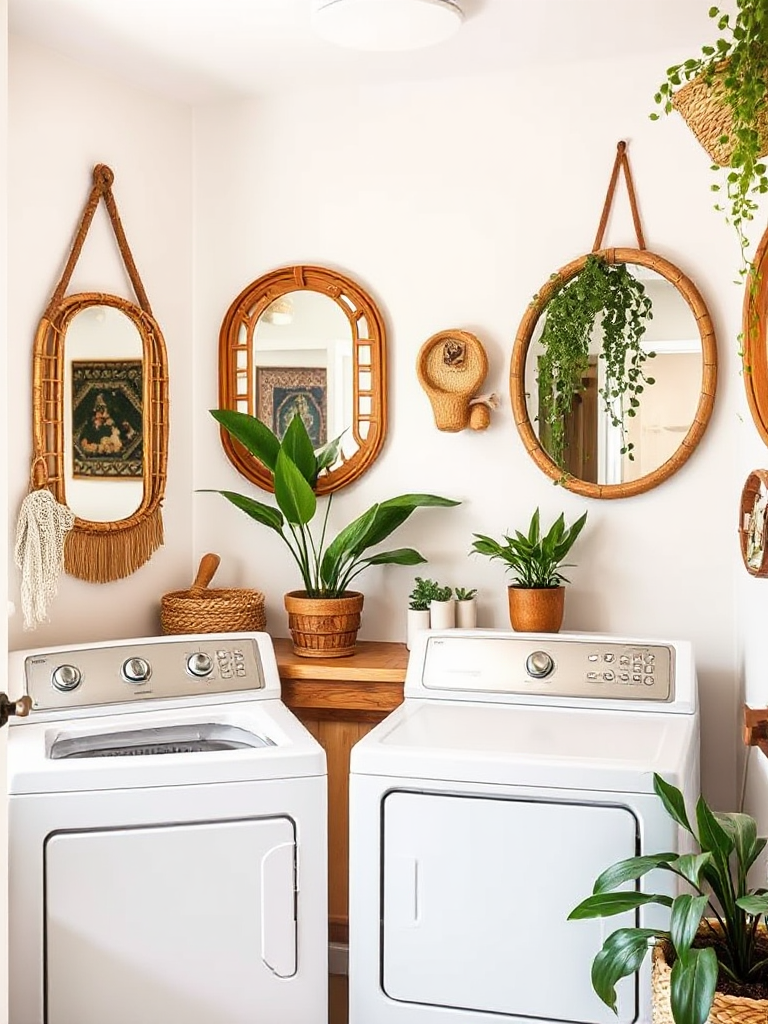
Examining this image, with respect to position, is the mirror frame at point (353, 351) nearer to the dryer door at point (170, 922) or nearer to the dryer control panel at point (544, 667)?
the dryer control panel at point (544, 667)

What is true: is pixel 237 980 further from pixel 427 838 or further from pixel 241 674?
pixel 241 674

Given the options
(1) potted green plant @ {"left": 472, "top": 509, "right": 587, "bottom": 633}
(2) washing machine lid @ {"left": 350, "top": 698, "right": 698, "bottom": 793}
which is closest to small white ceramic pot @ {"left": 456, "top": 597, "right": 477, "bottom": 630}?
(1) potted green plant @ {"left": 472, "top": 509, "right": 587, "bottom": 633}

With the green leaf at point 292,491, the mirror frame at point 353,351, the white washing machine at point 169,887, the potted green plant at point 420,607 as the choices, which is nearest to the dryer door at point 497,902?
the white washing machine at point 169,887

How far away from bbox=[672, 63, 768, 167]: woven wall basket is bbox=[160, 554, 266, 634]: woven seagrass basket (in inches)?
70.3

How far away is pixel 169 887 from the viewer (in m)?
2.27

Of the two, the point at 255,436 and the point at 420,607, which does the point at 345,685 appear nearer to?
the point at 420,607

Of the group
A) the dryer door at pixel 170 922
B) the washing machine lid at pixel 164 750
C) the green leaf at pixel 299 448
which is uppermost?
the green leaf at pixel 299 448

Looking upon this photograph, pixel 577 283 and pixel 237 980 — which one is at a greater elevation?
pixel 577 283

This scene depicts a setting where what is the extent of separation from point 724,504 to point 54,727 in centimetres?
179

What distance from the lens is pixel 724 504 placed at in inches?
118

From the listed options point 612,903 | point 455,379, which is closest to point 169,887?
point 612,903

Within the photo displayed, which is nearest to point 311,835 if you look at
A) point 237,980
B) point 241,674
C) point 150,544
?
point 237,980

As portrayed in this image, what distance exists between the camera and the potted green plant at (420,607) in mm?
3078

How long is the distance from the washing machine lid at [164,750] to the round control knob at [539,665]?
1.95ft
